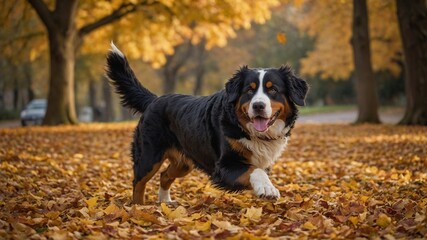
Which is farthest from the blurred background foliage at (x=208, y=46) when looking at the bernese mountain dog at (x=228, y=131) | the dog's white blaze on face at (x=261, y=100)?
the dog's white blaze on face at (x=261, y=100)

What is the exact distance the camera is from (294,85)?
5672 mm

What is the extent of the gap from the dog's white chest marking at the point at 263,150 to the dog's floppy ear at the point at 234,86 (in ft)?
1.47

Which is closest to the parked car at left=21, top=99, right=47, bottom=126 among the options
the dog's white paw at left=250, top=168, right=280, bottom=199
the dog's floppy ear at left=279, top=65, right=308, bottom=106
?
the dog's floppy ear at left=279, top=65, right=308, bottom=106

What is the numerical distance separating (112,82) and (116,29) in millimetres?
17185

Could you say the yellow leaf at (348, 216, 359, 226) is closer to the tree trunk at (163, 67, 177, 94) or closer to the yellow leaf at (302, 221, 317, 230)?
the yellow leaf at (302, 221, 317, 230)

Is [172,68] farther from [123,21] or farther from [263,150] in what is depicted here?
[263,150]

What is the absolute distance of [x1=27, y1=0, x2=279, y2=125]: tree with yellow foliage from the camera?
18.8 meters

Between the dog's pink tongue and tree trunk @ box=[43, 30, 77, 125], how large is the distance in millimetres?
14963

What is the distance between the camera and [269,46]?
167ft

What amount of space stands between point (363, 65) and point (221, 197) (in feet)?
51.4

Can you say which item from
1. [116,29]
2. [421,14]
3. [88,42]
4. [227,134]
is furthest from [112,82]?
[88,42]

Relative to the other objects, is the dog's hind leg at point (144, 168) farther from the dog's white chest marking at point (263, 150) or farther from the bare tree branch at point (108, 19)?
the bare tree branch at point (108, 19)

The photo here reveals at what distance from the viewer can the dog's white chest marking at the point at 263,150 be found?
5.52 metres

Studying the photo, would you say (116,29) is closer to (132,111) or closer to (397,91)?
(132,111)
